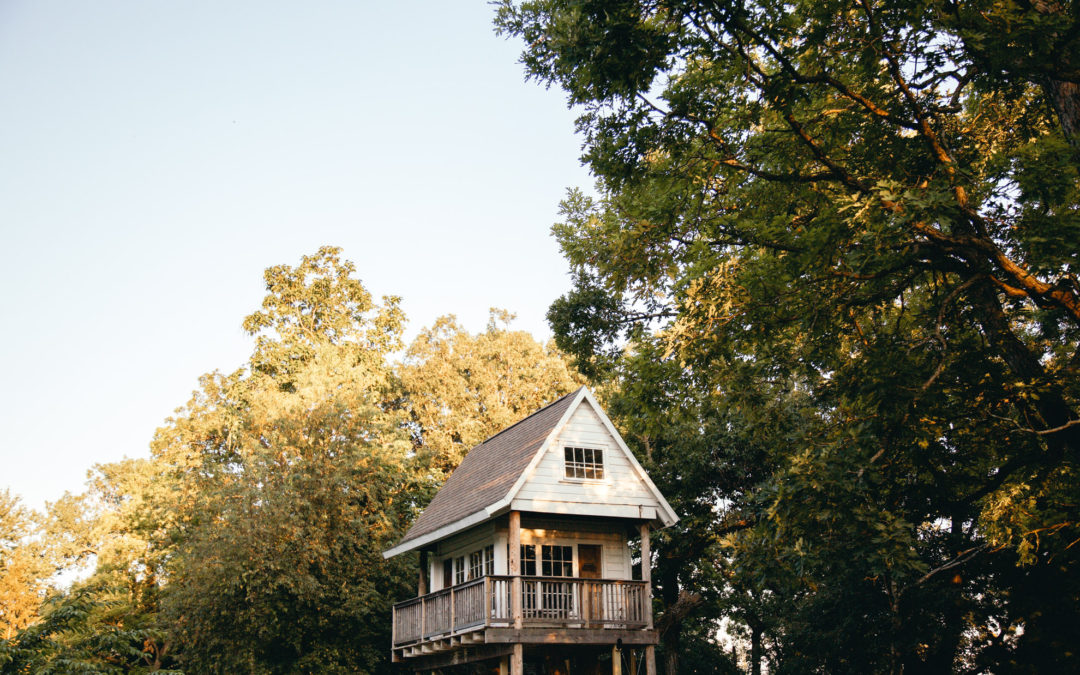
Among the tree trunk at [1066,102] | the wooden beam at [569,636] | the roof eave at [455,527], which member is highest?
the tree trunk at [1066,102]

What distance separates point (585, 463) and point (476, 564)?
4.14 meters

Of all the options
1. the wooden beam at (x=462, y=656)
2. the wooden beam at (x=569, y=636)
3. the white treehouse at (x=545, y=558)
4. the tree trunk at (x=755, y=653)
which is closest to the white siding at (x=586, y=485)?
the white treehouse at (x=545, y=558)

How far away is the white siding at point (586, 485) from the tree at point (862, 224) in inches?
240

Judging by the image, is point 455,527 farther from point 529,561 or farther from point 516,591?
point 516,591

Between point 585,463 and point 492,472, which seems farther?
point 492,472

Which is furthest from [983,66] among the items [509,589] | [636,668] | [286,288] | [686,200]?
[286,288]

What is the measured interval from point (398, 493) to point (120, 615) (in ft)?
46.0

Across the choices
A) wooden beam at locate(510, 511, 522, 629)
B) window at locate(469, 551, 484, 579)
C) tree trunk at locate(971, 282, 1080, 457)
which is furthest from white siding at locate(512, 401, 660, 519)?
tree trunk at locate(971, 282, 1080, 457)

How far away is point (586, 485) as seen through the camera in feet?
67.1

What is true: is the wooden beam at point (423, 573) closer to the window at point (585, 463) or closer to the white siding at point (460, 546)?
the white siding at point (460, 546)

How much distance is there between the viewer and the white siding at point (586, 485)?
19.7 m

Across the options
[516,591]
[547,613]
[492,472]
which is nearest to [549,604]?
[547,613]

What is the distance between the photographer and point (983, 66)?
32.3 ft

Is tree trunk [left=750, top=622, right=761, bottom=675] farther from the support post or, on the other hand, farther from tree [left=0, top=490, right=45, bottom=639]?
tree [left=0, top=490, right=45, bottom=639]
